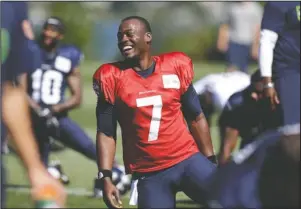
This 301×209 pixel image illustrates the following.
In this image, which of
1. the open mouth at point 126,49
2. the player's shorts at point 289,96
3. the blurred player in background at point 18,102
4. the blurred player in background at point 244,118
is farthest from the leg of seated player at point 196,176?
the blurred player in background at point 244,118

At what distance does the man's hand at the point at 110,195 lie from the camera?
230 inches

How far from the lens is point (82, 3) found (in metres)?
32.3

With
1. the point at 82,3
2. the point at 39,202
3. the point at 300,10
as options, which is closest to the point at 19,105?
the point at 39,202

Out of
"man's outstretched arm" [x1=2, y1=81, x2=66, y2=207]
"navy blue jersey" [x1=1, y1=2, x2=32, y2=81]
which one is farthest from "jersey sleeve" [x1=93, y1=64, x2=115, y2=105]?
"man's outstretched arm" [x1=2, y1=81, x2=66, y2=207]

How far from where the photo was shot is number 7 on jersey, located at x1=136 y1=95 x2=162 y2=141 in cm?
596

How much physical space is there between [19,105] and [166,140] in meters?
1.75

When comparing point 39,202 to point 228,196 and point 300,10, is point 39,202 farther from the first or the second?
point 300,10

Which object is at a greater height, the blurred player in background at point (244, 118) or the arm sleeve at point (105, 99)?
the arm sleeve at point (105, 99)

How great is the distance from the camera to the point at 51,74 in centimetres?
971

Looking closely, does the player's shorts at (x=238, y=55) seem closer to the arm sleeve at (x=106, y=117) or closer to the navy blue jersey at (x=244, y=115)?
the navy blue jersey at (x=244, y=115)

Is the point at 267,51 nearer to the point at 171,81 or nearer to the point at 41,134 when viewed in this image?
the point at 171,81

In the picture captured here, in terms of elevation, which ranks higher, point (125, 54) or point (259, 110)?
point (125, 54)

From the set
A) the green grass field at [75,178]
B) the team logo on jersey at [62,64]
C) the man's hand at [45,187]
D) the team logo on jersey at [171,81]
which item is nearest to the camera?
the man's hand at [45,187]

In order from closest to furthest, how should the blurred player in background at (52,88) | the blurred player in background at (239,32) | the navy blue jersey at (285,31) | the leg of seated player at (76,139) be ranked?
the navy blue jersey at (285,31) → the leg of seated player at (76,139) → the blurred player in background at (52,88) → the blurred player in background at (239,32)
